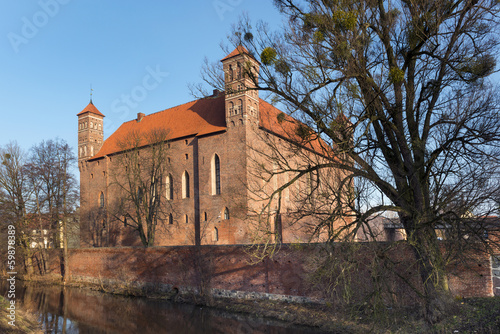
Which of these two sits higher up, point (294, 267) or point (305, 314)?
point (294, 267)

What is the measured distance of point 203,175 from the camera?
24109 millimetres

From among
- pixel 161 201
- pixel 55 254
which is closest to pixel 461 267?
pixel 161 201

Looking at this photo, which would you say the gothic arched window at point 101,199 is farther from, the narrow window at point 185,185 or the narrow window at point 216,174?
the narrow window at point 216,174

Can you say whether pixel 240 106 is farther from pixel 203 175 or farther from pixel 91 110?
pixel 91 110

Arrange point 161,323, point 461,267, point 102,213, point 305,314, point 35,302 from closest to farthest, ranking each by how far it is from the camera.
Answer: point 461,267 < point 305,314 < point 161,323 < point 35,302 < point 102,213

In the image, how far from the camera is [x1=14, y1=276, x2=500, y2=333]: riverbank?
8.02m

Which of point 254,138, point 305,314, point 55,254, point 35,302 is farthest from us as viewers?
point 55,254

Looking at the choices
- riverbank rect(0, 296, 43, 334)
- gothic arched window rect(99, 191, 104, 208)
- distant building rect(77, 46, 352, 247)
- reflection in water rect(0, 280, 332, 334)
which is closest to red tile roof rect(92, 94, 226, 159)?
distant building rect(77, 46, 352, 247)

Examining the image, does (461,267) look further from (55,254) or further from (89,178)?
(89,178)

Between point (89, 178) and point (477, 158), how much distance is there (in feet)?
98.9

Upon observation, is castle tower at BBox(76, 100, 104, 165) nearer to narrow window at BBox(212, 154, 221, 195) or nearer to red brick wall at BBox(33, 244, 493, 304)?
red brick wall at BBox(33, 244, 493, 304)

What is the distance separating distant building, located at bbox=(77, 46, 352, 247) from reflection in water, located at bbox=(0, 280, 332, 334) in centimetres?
556

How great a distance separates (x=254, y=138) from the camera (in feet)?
75.0

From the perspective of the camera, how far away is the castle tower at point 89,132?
32312 millimetres
